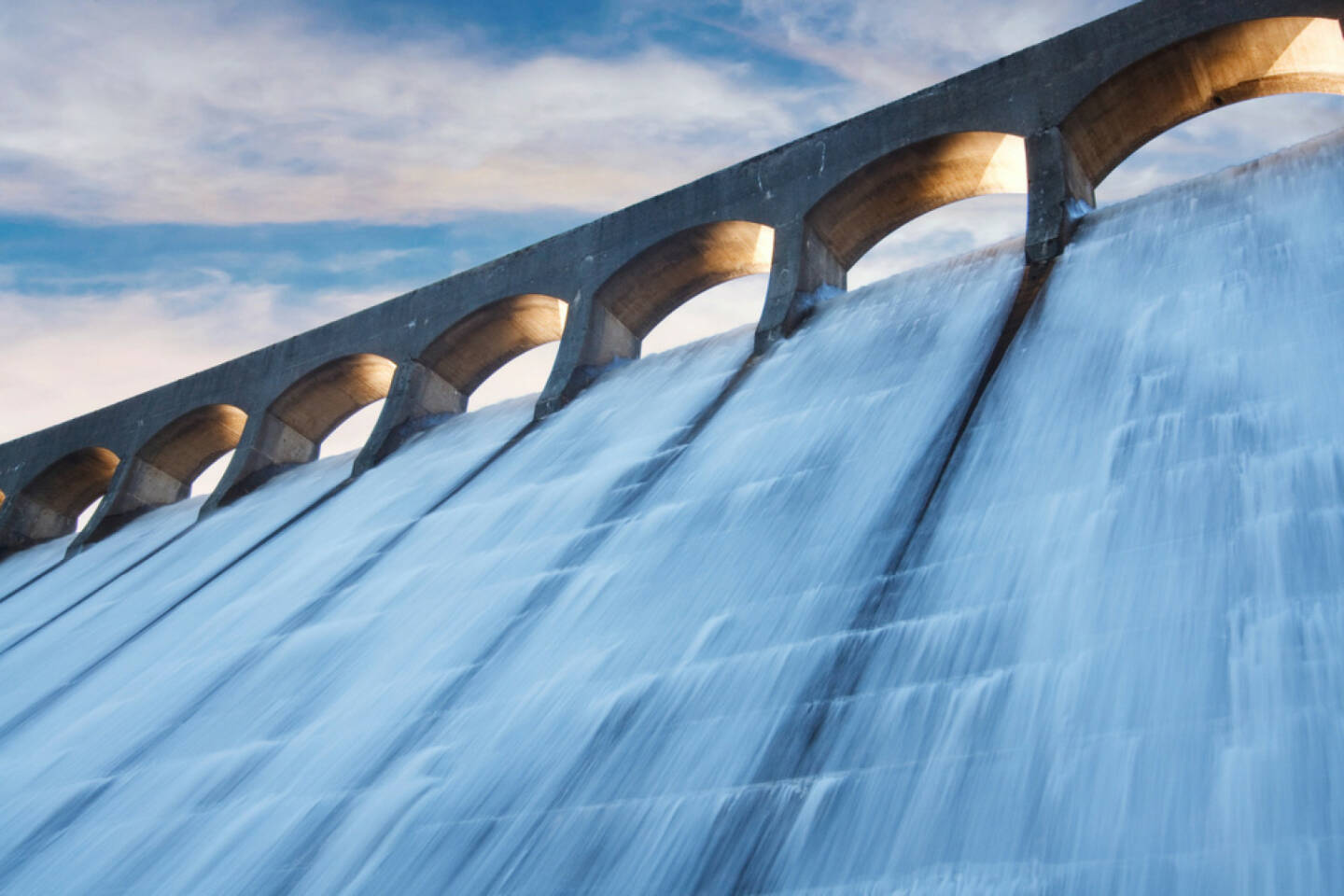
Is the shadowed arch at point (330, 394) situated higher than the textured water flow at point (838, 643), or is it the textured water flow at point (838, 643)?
the shadowed arch at point (330, 394)

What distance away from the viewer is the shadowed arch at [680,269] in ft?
34.7

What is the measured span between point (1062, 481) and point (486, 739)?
8.32ft

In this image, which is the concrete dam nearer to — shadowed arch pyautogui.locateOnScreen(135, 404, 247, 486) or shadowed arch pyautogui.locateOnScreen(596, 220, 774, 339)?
shadowed arch pyautogui.locateOnScreen(596, 220, 774, 339)

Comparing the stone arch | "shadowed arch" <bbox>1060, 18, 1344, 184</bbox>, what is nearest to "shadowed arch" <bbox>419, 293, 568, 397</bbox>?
the stone arch

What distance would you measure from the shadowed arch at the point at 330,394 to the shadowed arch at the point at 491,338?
617mm

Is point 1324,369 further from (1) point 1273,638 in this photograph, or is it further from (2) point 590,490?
(2) point 590,490

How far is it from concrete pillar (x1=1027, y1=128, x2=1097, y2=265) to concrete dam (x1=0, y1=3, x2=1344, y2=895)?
0.04 meters

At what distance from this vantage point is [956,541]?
5137mm

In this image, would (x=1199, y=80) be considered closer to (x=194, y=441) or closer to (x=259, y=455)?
(x=259, y=455)

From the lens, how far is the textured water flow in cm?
361

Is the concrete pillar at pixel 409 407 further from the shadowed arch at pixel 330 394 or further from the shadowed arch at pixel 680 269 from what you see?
the shadowed arch at pixel 680 269

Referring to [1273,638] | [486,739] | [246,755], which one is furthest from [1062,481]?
[246,755]

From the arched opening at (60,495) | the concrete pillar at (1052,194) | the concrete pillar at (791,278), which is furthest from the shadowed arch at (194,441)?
the concrete pillar at (1052,194)

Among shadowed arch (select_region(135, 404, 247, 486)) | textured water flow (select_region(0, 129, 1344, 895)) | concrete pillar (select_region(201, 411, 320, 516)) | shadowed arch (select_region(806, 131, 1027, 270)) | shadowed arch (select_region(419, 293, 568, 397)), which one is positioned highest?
shadowed arch (select_region(806, 131, 1027, 270))
